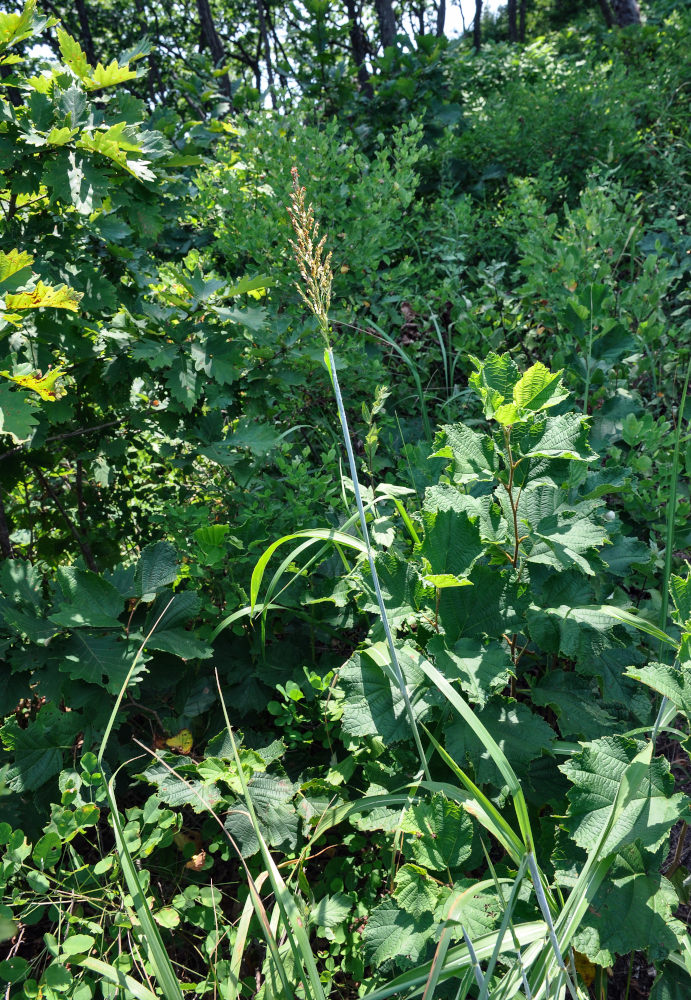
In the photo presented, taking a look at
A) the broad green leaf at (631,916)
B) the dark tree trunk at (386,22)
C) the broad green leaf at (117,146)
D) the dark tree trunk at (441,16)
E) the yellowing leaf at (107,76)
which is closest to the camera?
the broad green leaf at (631,916)

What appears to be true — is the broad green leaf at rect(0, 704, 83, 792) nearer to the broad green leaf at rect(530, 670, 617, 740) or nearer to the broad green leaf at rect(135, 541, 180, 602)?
the broad green leaf at rect(135, 541, 180, 602)

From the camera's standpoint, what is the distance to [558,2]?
19750 mm

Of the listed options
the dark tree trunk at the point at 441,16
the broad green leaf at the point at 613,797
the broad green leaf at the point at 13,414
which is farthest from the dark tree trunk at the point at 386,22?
the broad green leaf at the point at 613,797

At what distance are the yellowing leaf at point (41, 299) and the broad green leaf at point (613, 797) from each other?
1421mm

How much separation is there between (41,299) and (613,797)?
155 centimetres

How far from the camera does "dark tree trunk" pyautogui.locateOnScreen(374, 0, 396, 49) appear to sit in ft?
21.6

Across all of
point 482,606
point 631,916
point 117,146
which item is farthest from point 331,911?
point 117,146

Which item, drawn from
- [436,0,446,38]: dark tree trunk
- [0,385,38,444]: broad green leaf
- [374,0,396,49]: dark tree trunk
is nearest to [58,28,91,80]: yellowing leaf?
[0,385,38,444]: broad green leaf

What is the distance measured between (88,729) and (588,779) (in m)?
1.18

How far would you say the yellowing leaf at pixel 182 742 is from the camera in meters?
1.74

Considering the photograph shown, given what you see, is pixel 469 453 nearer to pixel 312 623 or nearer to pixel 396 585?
pixel 396 585

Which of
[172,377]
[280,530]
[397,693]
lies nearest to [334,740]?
[397,693]

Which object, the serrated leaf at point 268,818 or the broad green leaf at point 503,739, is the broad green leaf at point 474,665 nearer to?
the broad green leaf at point 503,739

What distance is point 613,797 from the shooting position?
47.7 inches
